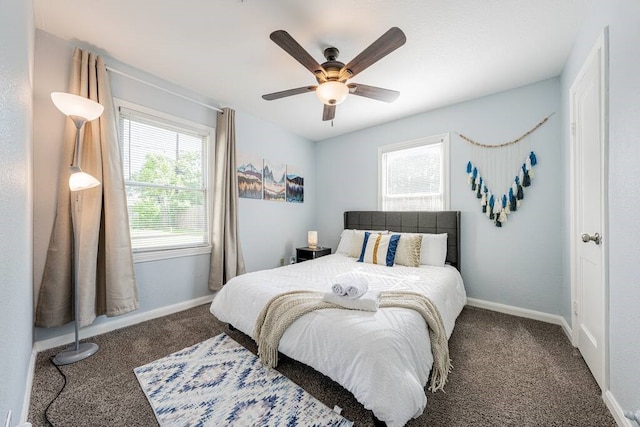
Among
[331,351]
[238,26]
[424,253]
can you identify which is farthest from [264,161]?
[331,351]

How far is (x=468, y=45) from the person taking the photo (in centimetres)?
214

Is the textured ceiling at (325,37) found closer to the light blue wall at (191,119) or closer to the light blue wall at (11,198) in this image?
the light blue wall at (191,119)

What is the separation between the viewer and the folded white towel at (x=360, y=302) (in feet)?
5.24

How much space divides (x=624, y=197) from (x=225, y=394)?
8.39 ft

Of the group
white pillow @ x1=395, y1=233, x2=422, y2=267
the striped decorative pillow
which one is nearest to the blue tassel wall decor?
white pillow @ x1=395, y1=233, x2=422, y2=267

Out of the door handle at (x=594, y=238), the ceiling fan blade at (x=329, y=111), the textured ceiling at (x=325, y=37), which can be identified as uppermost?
the textured ceiling at (x=325, y=37)

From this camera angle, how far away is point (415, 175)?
359cm

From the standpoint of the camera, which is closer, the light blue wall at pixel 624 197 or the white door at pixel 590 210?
the light blue wall at pixel 624 197

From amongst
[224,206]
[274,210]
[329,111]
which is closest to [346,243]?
[274,210]

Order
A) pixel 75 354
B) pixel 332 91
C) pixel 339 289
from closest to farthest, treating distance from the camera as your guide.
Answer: pixel 339 289 → pixel 75 354 → pixel 332 91

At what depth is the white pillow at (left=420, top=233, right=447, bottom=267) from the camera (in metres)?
2.93

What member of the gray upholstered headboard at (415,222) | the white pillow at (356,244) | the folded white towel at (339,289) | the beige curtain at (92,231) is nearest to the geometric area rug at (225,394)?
the folded white towel at (339,289)

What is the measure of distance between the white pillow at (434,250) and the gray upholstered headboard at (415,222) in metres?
0.16

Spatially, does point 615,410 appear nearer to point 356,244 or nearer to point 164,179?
point 356,244
